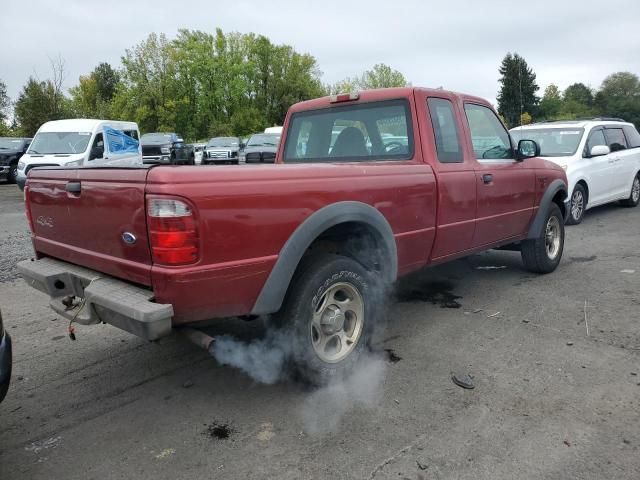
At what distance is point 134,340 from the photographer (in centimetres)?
406

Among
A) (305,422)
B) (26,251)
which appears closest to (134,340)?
(305,422)

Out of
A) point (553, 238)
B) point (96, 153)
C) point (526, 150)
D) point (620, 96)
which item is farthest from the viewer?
point (620, 96)

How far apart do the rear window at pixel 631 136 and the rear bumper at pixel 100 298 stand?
35.5 feet

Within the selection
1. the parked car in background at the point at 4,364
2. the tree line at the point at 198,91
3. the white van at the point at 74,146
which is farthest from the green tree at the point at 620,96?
the parked car in background at the point at 4,364

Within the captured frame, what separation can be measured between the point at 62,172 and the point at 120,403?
1467 millimetres

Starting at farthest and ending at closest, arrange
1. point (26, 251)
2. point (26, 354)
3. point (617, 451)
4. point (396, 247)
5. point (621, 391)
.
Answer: point (26, 251), point (26, 354), point (396, 247), point (621, 391), point (617, 451)

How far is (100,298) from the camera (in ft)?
8.67

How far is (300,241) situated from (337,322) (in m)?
0.67

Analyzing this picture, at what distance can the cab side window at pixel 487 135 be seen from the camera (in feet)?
14.6

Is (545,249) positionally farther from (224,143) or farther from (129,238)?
(224,143)

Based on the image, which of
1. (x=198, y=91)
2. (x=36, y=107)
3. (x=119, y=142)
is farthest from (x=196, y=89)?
(x=119, y=142)

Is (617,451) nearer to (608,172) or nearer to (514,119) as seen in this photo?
(514,119)

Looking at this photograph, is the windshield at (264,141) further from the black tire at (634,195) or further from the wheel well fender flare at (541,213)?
the wheel well fender flare at (541,213)

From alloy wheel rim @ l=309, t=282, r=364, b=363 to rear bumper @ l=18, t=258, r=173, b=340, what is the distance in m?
0.98
